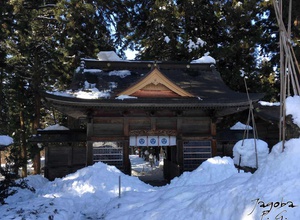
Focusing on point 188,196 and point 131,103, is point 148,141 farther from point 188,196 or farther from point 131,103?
point 188,196

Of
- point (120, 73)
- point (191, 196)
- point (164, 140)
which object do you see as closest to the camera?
point (191, 196)

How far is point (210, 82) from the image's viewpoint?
47.9ft

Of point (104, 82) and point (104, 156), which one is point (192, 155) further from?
point (104, 82)

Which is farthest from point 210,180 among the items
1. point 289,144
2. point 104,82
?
point 104,82

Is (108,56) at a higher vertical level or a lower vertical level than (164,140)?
higher

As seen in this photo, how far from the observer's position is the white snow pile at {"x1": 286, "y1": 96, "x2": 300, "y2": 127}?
4.33 metres

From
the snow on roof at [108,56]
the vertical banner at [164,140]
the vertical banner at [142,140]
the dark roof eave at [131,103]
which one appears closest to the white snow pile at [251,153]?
the dark roof eave at [131,103]

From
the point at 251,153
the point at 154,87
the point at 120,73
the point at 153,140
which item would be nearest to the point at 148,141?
the point at 153,140

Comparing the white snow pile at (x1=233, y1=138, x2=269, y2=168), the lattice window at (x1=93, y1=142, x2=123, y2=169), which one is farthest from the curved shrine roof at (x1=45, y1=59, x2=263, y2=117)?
the white snow pile at (x1=233, y1=138, x2=269, y2=168)

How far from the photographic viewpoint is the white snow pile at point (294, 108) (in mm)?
4328

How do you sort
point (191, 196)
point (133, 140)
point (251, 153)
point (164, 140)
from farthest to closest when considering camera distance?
point (164, 140)
point (133, 140)
point (251, 153)
point (191, 196)

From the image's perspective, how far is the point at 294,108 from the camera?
4387 millimetres

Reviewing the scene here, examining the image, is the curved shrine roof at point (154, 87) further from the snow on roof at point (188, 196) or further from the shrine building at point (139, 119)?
the snow on roof at point (188, 196)

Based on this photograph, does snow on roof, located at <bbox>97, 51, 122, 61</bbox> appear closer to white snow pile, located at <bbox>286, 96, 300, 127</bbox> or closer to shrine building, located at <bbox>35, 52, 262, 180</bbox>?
shrine building, located at <bbox>35, 52, 262, 180</bbox>
